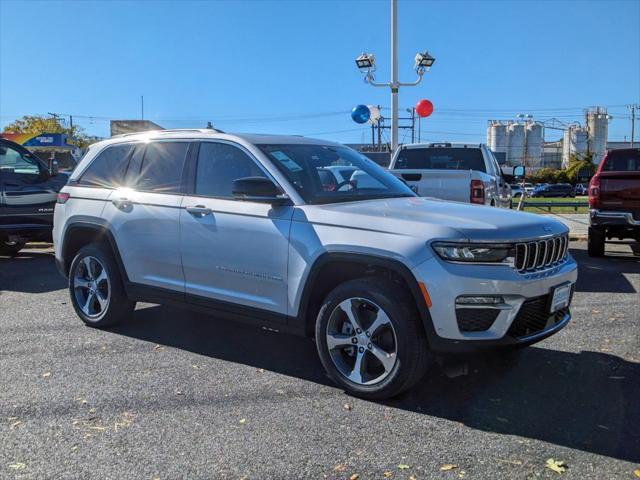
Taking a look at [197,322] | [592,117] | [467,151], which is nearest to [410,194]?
[197,322]

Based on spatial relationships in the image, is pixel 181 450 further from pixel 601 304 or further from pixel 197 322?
pixel 601 304

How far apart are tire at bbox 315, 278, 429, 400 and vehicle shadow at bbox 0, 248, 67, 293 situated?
5.24 meters

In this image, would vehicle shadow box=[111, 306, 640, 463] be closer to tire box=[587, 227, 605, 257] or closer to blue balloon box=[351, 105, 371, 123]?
tire box=[587, 227, 605, 257]

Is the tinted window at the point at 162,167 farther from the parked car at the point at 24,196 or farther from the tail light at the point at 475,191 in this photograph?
the parked car at the point at 24,196

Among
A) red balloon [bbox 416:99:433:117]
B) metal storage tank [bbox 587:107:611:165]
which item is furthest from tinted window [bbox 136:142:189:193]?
metal storage tank [bbox 587:107:611:165]

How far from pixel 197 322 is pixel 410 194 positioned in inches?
102

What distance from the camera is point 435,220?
3.90 m

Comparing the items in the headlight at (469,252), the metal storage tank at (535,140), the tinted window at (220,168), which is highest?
the metal storage tank at (535,140)

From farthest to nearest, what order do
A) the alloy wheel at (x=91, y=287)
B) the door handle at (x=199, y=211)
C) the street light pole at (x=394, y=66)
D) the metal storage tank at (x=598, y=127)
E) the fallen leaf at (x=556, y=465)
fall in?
the metal storage tank at (x=598, y=127), the street light pole at (x=394, y=66), the alloy wheel at (x=91, y=287), the door handle at (x=199, y=211), the fallen leaf at (x=556, y=465)

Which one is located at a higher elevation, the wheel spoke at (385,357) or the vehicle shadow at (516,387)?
the wheel spoke at (385,357)

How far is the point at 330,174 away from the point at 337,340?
1.43 meters

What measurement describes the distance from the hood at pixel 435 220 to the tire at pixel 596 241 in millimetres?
6621

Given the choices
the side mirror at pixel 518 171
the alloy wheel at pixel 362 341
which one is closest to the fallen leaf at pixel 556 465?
the alloy wheel at pixel 362 341

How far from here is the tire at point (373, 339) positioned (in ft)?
12.6
